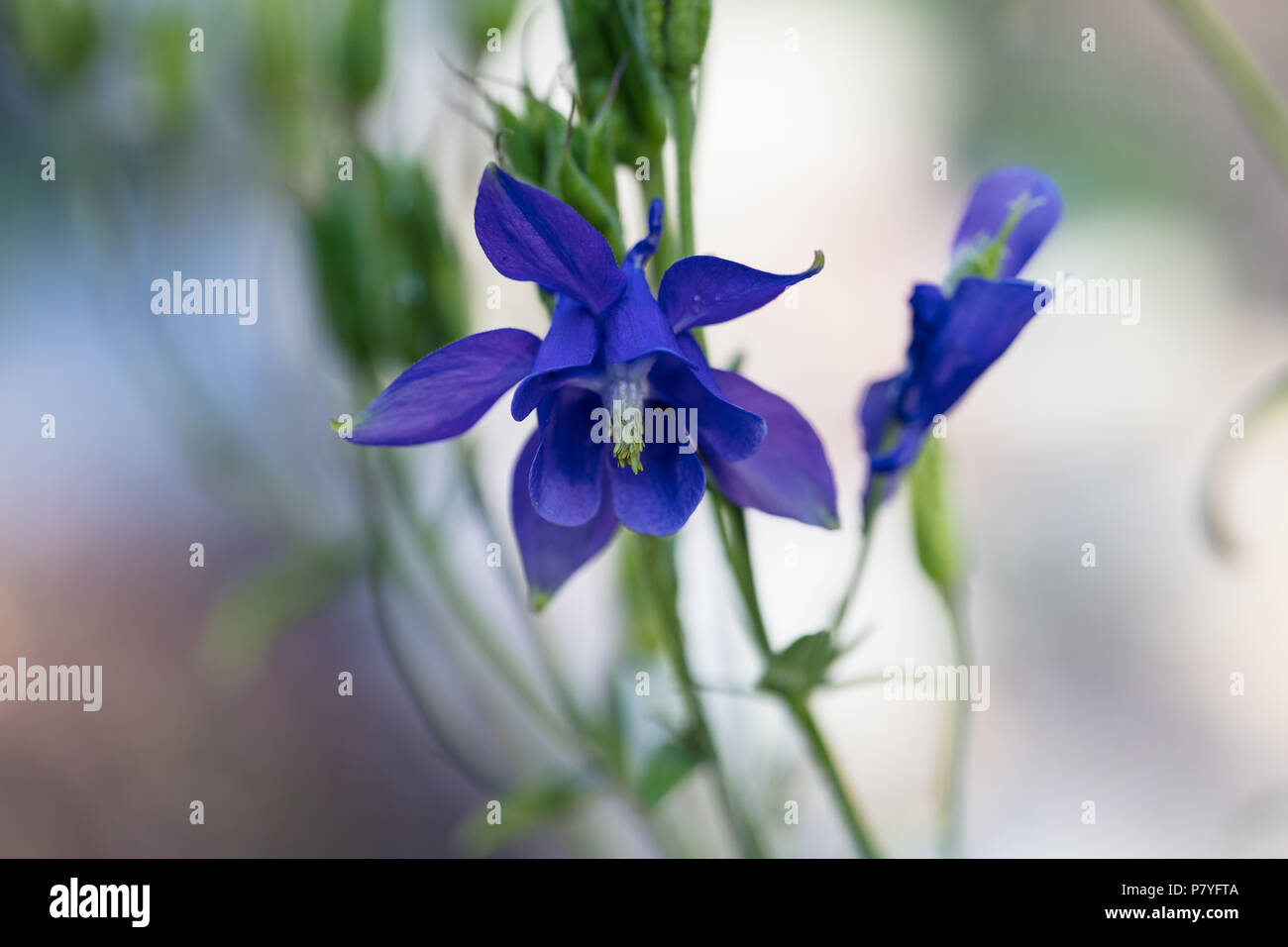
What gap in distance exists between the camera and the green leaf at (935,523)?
481 mm

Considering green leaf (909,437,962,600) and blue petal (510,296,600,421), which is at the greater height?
blue petal (510,296,600,421)

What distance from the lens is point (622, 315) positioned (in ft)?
1.18

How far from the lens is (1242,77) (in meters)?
0.54

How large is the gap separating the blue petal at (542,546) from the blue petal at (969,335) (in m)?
0.14

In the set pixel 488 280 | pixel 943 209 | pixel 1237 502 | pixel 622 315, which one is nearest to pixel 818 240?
pixel 943 209

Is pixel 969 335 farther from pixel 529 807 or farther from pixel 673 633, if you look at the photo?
pixel 529 807

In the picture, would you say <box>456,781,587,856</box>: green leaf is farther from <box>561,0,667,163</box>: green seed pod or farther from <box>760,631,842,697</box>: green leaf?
<box>561,0,667,163</box>: green seed pod

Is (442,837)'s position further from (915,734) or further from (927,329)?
(927,329)

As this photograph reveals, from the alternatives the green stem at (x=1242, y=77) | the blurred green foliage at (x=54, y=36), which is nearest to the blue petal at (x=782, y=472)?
the green stem at (x=1242, y=77)

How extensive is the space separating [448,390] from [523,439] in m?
0.55

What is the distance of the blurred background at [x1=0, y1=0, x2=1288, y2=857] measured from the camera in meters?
0.65

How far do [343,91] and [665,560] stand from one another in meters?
0.36

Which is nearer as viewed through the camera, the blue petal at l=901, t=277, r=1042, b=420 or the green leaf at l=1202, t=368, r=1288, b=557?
the blue petal at l=901, t=277, r=1042, b=420

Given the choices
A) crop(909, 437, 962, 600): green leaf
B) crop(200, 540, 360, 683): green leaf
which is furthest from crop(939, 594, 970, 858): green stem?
crop(200, 540, 360, 683): green leaf
